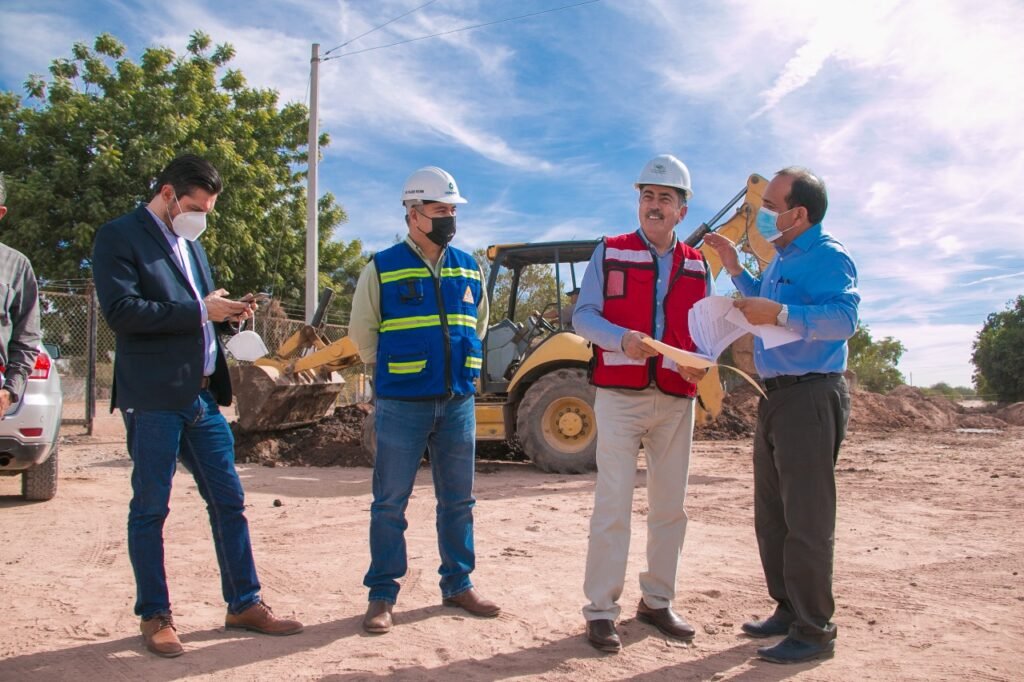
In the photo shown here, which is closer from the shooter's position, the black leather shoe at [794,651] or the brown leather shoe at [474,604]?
the black leather shoe at [794,651]

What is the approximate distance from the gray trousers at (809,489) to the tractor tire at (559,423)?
5.84 meters

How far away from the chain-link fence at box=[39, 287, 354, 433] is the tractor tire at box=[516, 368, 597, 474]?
4860mm

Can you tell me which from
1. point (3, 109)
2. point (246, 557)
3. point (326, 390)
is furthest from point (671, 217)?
point (3, 109)

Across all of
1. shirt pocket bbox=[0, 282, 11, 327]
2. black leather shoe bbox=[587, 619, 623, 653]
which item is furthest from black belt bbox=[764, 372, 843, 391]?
shirt pocket bbox=[0, 282, 11, 327]

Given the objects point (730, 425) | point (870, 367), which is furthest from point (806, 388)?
point (870, 367)

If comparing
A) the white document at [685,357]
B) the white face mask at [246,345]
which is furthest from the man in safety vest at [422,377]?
the white document at [685,357]

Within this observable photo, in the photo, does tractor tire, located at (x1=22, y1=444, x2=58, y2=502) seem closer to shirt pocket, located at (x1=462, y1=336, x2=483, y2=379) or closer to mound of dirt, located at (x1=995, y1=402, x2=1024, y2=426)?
shirt pocket, located at (x1=462, y1=336, x2=483, y2=379)

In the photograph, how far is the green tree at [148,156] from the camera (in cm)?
1909

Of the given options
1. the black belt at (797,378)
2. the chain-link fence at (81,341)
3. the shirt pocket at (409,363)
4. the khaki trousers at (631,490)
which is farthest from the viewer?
the chain-link fence at (81,341)

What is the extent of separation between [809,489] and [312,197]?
13.8m

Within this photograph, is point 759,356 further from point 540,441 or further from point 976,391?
point 976,391

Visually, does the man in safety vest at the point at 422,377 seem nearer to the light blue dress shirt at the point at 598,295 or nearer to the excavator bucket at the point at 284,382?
the light blue dress shirt at the point at 598,295

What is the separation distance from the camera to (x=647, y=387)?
12.4 ft

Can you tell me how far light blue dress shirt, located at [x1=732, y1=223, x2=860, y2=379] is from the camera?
3.38m
